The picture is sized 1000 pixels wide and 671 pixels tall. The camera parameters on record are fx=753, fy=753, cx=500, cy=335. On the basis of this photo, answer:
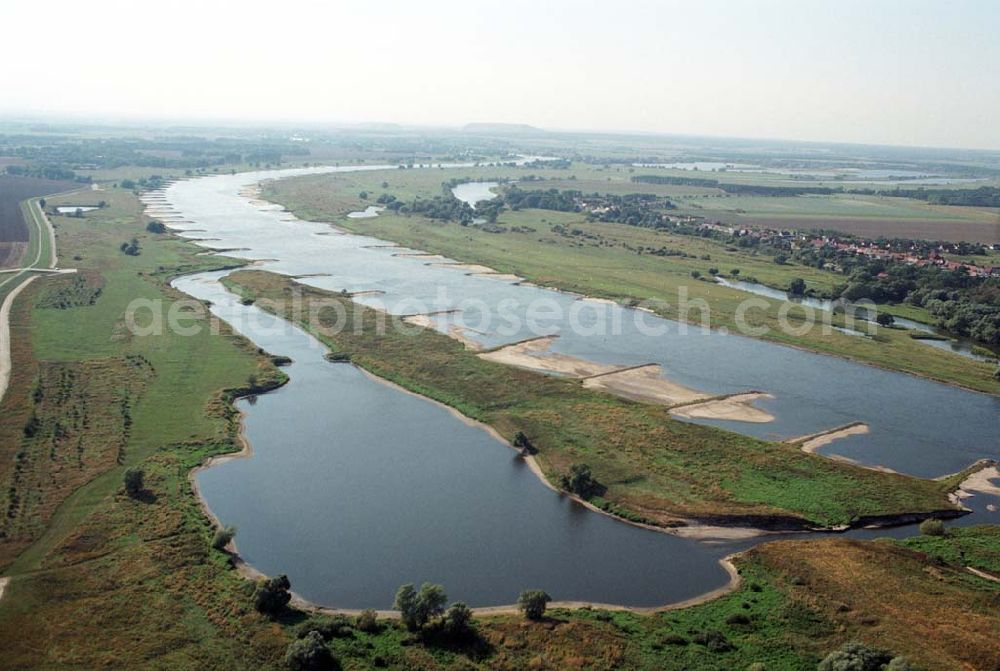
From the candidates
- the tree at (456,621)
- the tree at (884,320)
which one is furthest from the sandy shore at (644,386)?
the tree at (884,320)

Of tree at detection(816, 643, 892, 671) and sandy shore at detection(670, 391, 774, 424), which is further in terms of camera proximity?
sandy shore at detection(670, 391, 774, 424)

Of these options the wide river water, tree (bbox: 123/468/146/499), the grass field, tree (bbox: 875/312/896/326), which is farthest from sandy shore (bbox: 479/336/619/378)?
the grass field

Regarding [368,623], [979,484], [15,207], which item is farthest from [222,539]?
[15,207]

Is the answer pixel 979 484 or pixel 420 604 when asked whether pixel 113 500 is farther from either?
pixel 979 484

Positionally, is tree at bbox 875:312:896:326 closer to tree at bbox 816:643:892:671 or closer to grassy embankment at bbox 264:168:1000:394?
grassy embankment at bbox 264:168:1000:394

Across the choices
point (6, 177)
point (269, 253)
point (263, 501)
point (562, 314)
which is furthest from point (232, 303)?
point (6, 177)

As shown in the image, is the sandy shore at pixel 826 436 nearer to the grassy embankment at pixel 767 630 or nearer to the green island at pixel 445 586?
the green island at pixel 445 586
